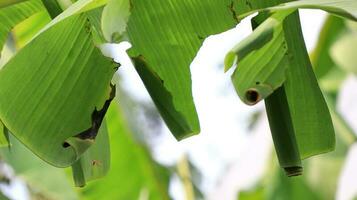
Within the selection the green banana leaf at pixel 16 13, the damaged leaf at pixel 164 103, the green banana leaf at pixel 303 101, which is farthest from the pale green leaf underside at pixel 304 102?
the green banana leaf at pixel 16 13

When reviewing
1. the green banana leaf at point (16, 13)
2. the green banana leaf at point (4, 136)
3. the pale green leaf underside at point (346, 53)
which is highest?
the green banana leaf at point (16, 13)

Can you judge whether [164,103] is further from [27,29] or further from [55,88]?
[27,29]

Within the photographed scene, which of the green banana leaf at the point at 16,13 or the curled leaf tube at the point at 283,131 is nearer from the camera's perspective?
the curled leaf tube at the point at 283,131

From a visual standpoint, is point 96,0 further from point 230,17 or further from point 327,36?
point 327,36

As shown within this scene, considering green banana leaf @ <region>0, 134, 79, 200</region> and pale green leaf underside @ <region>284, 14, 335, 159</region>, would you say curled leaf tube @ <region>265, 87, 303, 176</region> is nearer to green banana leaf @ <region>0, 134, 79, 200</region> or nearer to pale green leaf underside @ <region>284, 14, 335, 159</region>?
pale green leaf underside @ <region>284, 14, 335, 159</region>

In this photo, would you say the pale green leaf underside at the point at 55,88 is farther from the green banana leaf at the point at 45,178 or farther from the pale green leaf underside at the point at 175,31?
the green banana leaf at the point at 45,178

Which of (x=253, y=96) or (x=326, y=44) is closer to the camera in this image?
(x=253, y=96)

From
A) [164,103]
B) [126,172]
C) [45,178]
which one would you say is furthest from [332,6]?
[126,172]
